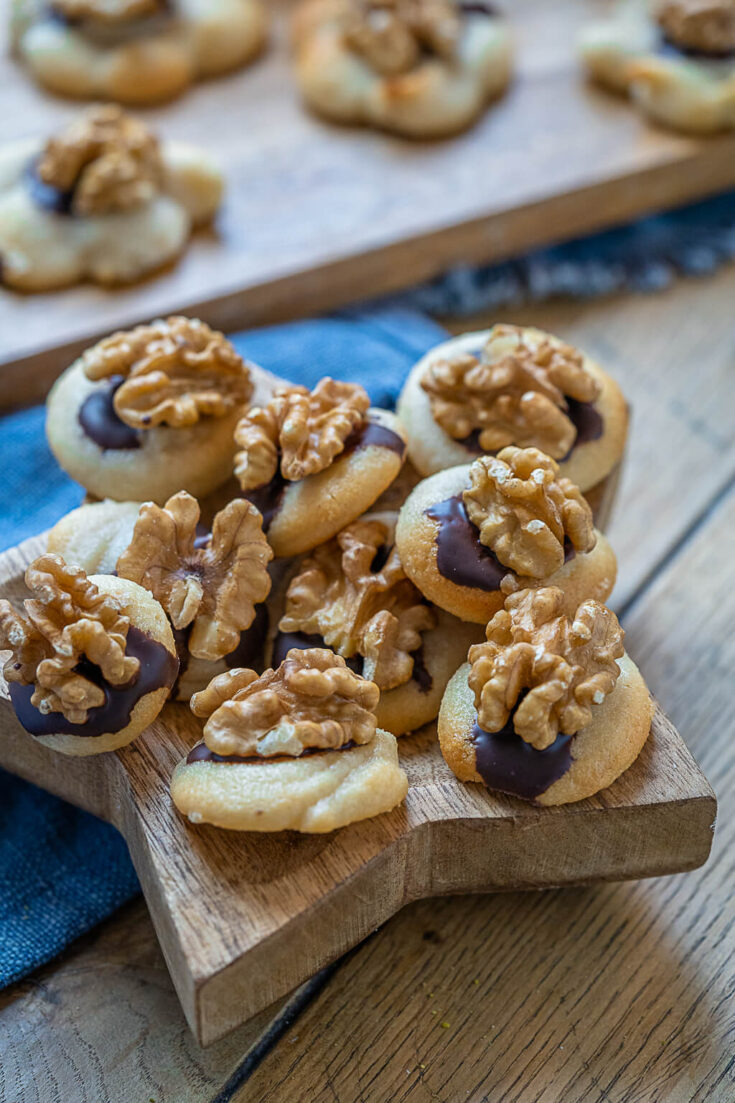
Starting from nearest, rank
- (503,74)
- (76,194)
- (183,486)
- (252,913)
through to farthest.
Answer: (252,913) < (183,486) < (76,194) < (503,74)

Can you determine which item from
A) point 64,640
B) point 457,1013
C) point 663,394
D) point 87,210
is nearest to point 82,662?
point 64,640

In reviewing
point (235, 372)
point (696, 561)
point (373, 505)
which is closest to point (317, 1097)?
point (373, 505)

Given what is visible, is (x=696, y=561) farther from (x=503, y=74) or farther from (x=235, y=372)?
(x=503, y=74)

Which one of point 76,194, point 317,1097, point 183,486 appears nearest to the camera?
point 317,1097

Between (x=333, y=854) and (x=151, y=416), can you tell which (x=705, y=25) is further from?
(x=333, y=854)

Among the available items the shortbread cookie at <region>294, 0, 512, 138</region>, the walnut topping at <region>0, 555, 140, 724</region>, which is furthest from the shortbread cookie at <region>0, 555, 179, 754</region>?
the shortbread cookie at <region>294, 0, 512, 138</region>

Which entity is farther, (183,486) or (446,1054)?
(183,486)

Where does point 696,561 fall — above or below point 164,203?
below
